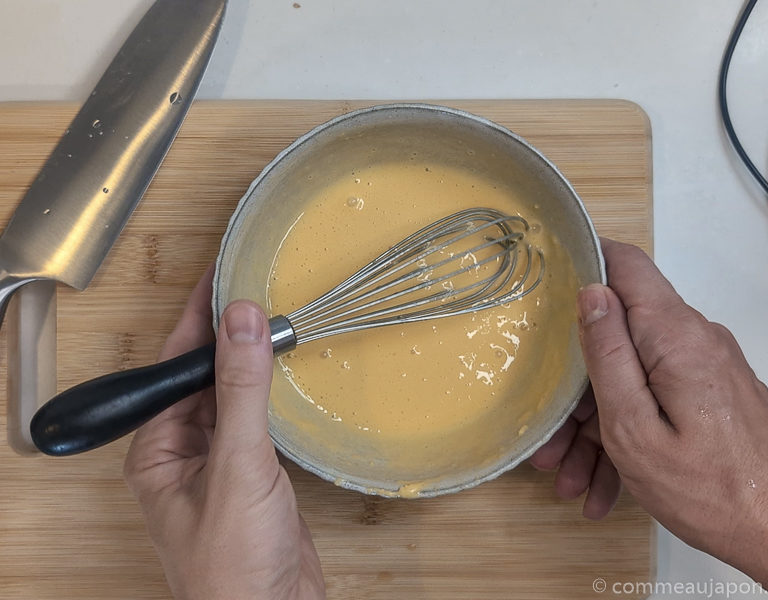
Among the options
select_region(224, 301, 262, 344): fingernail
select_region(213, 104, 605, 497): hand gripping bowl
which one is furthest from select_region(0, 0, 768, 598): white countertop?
select_region(224, 301, 262, 344): fingernail

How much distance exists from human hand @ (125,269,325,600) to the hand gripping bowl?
1.9 inches

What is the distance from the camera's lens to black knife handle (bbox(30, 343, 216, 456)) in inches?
20.9

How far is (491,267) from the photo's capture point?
738 millimetres

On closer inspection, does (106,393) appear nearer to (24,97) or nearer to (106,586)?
(106,586)

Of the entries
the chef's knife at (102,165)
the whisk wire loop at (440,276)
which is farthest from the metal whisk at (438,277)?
the chef's knife at (102,165)

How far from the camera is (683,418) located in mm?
592

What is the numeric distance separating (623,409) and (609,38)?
0.47 meters

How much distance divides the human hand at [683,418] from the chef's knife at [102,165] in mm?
492

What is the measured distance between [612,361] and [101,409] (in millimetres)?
452

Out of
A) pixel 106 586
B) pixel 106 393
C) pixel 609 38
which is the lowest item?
pixel 106 586

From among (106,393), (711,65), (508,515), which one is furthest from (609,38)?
(106,393)

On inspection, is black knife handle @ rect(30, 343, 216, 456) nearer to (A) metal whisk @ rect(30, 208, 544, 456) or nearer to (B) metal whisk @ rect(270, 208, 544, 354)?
(A) metal whisk @ rect(30, 208, 544, 456)

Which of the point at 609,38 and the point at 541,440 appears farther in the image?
the point at 609,38

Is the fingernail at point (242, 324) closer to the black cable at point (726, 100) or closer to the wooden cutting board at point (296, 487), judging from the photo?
the wooden cutting board at point (296, 487)
